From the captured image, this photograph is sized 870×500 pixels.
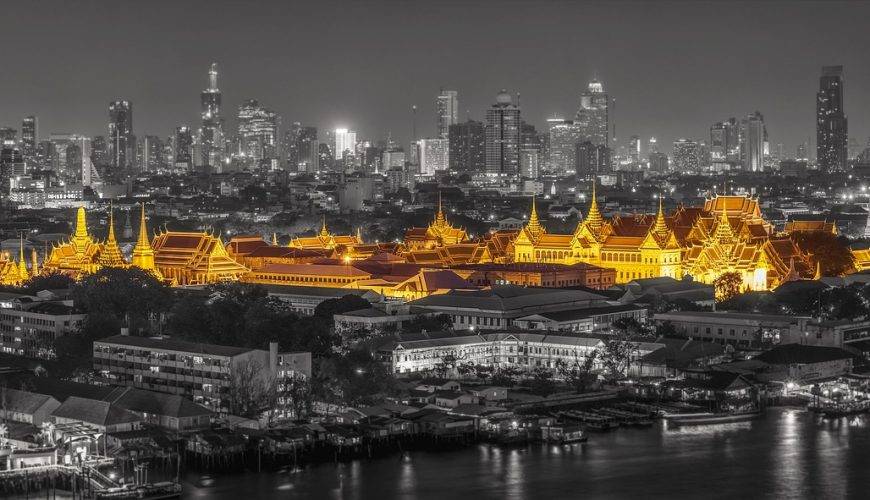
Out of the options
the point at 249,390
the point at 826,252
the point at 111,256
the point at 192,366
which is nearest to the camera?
the point at 249,390

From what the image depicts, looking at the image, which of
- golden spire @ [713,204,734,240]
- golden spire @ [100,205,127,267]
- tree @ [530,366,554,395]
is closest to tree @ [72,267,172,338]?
golden spire @ [100,205,127,267]

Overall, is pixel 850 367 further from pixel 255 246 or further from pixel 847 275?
pixel 255 246

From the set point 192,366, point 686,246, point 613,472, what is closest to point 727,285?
point 686,246

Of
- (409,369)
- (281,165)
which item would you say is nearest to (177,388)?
(409,369)

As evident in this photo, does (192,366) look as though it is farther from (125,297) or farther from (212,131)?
(212,131)

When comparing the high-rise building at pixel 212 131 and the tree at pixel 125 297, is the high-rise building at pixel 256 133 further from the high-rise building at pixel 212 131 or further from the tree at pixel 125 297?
the tree at pixel 125 297

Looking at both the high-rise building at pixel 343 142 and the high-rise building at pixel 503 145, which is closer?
the high-rise building at pixel 503 145

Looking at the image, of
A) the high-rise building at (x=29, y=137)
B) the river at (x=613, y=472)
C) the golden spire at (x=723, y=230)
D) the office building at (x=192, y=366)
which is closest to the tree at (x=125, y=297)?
the office building at (x=192, y=366)
